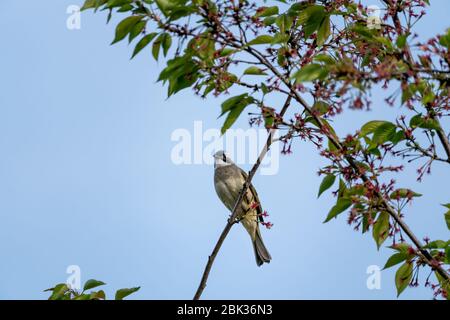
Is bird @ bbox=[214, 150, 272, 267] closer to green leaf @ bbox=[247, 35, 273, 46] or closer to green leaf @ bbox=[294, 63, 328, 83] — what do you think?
green leaf @ bbox=[247, 35, 273, 46]

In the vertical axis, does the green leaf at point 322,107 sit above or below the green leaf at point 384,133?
above

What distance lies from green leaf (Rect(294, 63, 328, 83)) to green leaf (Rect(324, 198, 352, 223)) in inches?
40.6

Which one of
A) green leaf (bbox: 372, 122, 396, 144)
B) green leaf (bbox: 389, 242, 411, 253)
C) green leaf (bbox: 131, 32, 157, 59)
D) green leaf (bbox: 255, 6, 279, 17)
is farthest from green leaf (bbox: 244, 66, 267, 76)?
green leaf (bbox: 389, 242, 411, 253)

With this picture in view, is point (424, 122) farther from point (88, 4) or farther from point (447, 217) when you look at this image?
point (88, 4)

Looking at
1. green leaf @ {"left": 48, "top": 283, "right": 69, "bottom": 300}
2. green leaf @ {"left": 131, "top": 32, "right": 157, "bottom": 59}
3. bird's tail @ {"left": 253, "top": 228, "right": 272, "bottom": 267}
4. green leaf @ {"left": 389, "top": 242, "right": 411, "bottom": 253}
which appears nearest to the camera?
green leaf @ {"left": 131, "top": 32, "right": 157, "bottom": 59}

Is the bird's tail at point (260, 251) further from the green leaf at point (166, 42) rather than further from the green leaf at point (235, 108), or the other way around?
the green leaf at point (166, 42)

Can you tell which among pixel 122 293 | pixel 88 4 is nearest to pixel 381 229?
pixel 122 293

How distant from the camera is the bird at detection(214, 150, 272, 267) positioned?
8188 millimetres

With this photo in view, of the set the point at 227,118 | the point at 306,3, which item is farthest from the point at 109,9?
the point at 306,3

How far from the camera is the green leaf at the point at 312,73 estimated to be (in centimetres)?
265

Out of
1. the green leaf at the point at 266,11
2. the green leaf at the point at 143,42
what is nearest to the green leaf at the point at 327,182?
the green leaf at the point at 266,11

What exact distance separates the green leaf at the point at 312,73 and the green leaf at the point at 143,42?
899mm

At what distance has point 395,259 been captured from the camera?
3684 millimetres
